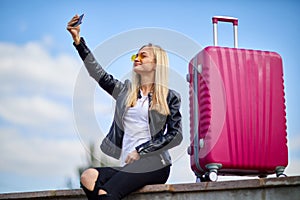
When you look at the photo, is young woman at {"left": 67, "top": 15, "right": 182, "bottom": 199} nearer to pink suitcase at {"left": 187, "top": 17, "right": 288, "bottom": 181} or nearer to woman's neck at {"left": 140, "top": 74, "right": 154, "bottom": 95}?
woman's neck at {"left": 140, "top": 74, "right": 154, "bottom": 95}

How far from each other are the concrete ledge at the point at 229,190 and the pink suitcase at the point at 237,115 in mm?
519

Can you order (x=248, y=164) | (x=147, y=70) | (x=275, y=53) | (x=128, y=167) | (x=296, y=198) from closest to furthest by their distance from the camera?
(x=296, y=198) → (x=128, y=167) → (x=147, y=70) → (x=248, y=164) → (x=275, y=53)

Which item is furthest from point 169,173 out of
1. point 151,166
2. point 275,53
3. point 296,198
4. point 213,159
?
point 275,53

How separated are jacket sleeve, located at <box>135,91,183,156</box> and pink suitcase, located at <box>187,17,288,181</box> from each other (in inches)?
16.0

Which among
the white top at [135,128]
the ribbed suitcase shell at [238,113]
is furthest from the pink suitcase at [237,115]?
the white top at [135,128]

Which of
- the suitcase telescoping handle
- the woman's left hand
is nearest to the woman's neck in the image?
the woman's left hand

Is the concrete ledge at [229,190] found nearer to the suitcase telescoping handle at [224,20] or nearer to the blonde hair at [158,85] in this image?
the blonde hair at [158,85]

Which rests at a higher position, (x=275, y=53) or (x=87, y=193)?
(x=275, y=53)

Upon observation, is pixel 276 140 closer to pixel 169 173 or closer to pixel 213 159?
pixel 213 159

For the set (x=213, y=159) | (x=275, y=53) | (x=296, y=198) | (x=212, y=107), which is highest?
(x=275, y=53)

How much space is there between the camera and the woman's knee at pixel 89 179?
2869 mm

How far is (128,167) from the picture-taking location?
2.97 meters

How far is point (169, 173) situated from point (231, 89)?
30.5 inches

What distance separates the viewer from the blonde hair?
3133mm
